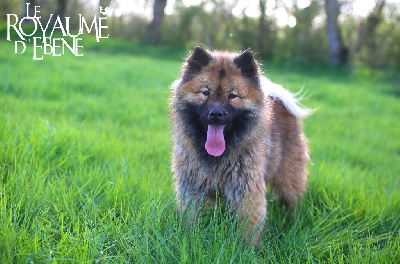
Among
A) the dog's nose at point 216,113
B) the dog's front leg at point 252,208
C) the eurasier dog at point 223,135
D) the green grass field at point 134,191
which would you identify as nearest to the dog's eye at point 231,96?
the eurasier dog at point 223,135

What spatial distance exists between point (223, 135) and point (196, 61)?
64cm

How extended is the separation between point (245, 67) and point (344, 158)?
3.17 metres

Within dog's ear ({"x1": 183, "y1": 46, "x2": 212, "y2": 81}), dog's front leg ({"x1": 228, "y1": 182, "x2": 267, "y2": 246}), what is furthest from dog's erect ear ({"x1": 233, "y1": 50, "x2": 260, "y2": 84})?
dog's front leg ({"x1": 228, "y1": 182, "x2": 267, "y2": 246})

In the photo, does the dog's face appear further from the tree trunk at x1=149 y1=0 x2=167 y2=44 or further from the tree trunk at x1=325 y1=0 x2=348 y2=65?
the tree trunk at x1=149 y1=0 x2=167 y2=44

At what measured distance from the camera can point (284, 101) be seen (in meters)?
3.55

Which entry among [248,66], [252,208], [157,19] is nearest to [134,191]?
[252,208]

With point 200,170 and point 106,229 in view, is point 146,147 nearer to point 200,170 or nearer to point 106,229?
point 200,170

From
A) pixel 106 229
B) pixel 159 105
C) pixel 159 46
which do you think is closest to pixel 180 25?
pixel 159 46

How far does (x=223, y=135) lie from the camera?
2.81 meters

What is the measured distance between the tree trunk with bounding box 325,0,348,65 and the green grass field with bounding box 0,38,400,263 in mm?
11018

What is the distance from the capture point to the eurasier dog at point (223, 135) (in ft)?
9.00

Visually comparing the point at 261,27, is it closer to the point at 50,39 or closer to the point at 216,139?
the point at 50,39

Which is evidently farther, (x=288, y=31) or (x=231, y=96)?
(x=288, y=31)

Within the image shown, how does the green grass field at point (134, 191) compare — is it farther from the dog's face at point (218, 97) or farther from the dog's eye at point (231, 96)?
the dog's eye at point (231, 96)
